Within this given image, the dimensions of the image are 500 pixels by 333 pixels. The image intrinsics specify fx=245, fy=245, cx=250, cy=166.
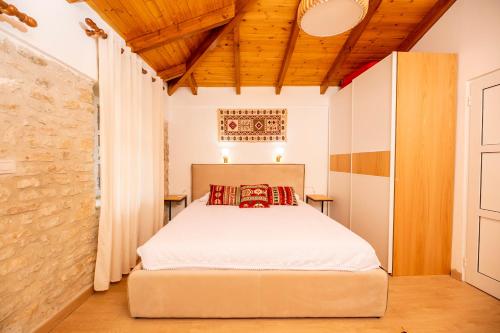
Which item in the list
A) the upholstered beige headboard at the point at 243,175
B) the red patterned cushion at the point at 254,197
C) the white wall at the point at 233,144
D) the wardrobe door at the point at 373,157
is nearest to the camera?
the wardrobe door at the point at 373,157

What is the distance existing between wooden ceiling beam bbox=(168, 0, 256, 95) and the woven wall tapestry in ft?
2.90

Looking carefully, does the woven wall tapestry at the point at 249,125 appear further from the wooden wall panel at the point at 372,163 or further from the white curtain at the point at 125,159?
the wooden wall panel at the point at 372,163

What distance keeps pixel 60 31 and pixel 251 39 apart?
85.4 inches

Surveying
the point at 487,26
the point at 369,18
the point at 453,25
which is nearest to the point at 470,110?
the point at 487,26

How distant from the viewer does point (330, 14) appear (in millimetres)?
1850

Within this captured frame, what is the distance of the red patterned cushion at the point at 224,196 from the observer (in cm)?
359

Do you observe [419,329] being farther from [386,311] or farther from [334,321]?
[334,321]

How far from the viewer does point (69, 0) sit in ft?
6.35

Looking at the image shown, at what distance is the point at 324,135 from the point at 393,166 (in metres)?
1.82

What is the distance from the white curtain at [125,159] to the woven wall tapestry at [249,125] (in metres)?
1.19

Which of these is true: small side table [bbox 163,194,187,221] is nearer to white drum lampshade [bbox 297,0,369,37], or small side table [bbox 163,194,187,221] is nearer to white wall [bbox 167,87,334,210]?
white wall [bbox 167,87,334,210]

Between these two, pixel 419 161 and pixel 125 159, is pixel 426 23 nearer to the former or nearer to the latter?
pixel 419 161

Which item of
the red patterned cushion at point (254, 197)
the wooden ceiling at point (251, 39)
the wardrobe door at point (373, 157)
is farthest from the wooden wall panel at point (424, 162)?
the red patterned cushion at point (254, 197)

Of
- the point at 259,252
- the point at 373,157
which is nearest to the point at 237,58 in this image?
the point at 373,157
